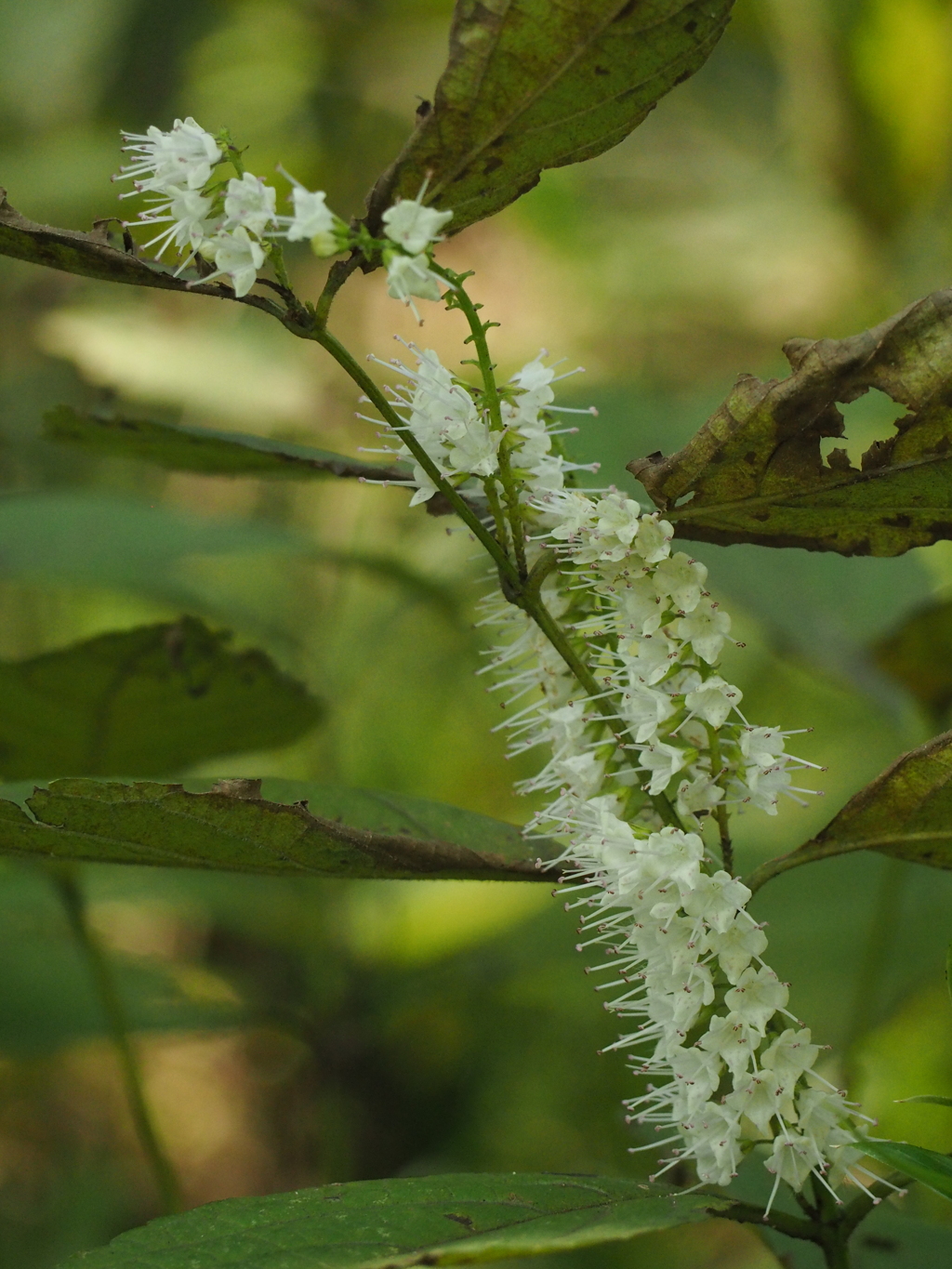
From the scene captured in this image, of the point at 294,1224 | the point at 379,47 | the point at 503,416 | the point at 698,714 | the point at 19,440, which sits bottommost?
the point at 294,1224

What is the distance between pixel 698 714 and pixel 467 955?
125cm

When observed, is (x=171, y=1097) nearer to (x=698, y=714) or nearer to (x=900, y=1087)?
(x=900, y=1087)

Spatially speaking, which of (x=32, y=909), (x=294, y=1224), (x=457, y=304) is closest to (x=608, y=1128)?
(x=32, y=909)

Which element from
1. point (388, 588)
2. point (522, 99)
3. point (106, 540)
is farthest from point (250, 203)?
point (388, 588)

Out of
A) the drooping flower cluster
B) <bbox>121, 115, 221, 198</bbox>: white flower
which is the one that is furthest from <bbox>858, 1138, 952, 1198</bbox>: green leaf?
<bbox>121, 115, 221, 198</bbox>: white flower

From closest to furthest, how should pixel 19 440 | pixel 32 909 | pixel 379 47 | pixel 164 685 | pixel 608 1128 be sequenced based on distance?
1. pixel 164 685
2. pixel 32 909
3. pixel 608 1128
4. pixel 19 440
5. pixel 379 47

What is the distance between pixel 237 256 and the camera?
643 mm

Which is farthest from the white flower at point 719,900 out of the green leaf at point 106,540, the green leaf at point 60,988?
the green leaf at point 60,988

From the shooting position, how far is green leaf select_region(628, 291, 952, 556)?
0.62m

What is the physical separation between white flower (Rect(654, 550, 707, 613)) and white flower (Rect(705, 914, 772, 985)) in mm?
170

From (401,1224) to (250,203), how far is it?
0.50 meters

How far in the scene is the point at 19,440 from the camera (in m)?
2.55

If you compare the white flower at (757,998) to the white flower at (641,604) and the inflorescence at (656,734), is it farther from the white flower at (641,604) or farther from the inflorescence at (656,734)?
the white flower at (641,604)

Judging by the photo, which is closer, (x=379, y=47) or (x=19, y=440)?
(x=19, y=440)
